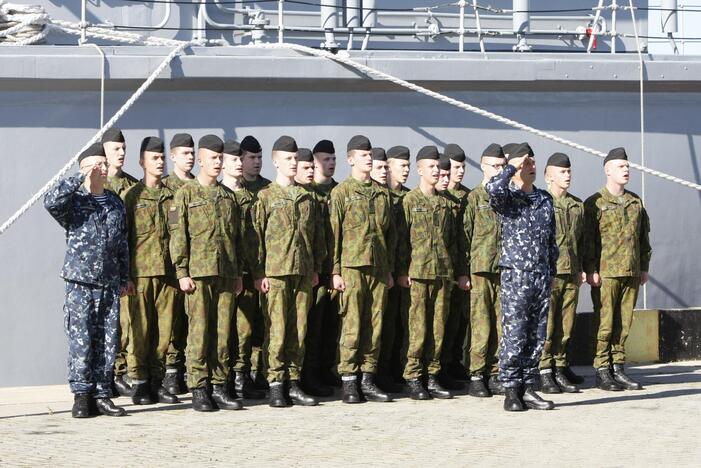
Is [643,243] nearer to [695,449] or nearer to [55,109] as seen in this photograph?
[695,449]

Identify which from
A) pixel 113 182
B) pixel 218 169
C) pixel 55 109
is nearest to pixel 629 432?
pixel 218 169

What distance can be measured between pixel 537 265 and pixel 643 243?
1421 millimetres

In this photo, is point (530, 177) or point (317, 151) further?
point (317, 151)

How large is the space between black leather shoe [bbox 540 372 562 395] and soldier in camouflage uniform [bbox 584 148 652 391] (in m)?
0.30

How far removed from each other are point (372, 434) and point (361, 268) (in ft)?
5.21

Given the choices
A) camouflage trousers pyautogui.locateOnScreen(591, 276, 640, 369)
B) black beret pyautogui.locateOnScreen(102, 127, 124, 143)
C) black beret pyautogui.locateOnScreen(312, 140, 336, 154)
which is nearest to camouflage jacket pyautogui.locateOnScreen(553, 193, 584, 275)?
camouflage trousers pyautogui.locateOnScreen(591, 276, 640, 369)

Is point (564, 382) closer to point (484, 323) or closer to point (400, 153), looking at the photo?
point (484, 323)

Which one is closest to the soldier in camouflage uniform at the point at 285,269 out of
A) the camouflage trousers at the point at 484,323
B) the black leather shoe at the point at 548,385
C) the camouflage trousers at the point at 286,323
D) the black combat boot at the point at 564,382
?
the camouflage trousers at the point at 286,323

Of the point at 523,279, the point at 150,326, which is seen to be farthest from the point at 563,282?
the point at 150,326

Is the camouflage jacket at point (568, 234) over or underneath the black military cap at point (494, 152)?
underneath

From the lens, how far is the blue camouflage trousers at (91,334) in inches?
318

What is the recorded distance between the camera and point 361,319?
8.88 metres

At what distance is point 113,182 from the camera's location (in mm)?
8953

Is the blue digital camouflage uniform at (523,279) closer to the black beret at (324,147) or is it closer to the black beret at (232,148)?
the black beret at (324,147)
